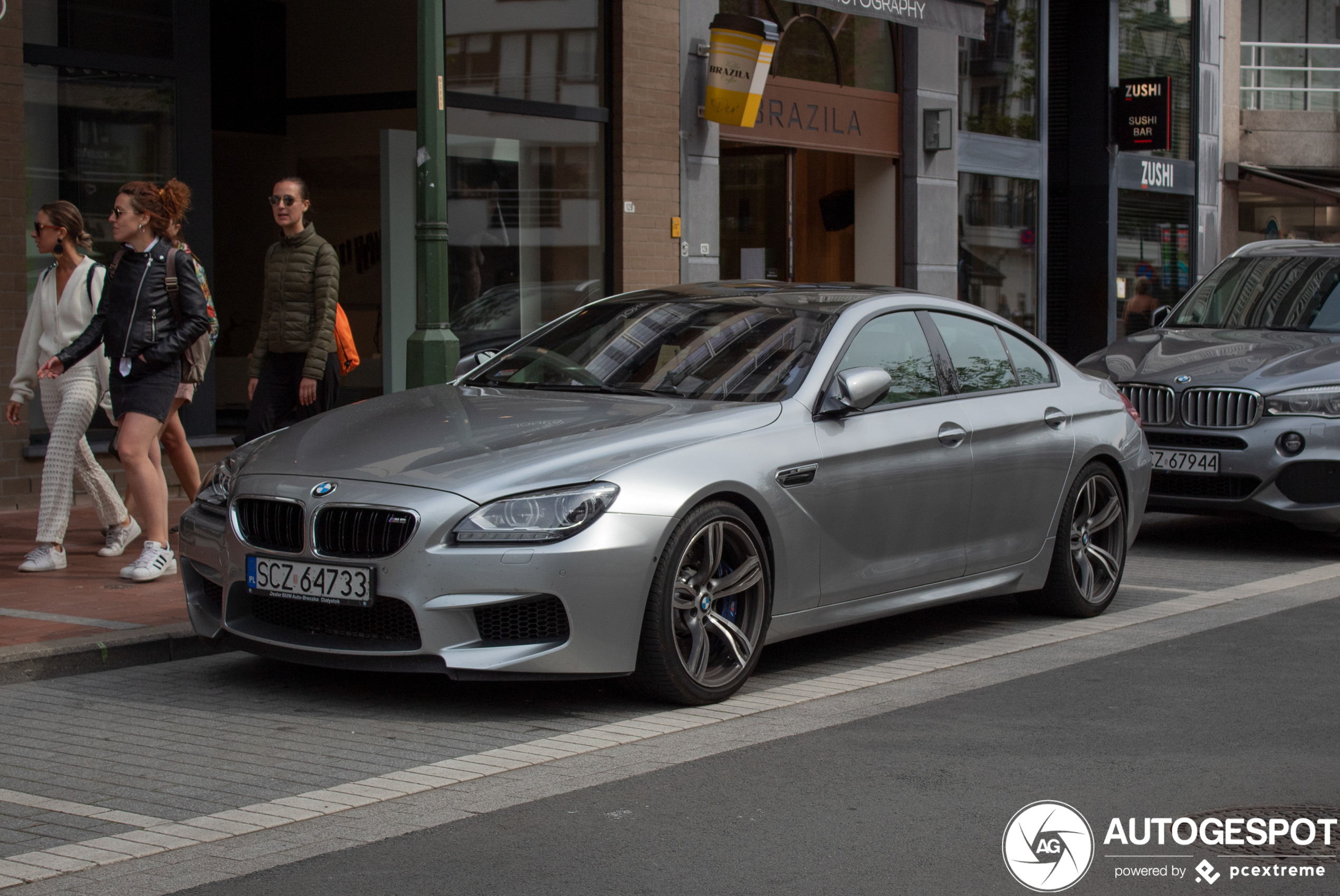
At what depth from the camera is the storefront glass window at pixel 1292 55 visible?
29062mm

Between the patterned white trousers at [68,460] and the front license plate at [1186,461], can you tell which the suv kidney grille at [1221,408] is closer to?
the front license plate at [1186,461]

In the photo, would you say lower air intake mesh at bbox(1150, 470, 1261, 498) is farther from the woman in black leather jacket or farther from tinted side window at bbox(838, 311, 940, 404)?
the woman in black leather jacket

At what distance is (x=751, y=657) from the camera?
6086 mm

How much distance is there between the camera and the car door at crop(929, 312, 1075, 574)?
718cm

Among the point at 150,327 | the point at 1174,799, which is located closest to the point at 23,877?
the point at 1174,799

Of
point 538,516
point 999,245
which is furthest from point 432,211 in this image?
point 999,245

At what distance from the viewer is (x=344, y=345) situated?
9906mm

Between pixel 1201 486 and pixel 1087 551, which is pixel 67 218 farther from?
pixel 1201 486

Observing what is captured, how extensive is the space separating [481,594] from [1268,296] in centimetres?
789

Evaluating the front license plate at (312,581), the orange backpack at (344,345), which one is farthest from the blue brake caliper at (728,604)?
the orange backpack at (344,345)

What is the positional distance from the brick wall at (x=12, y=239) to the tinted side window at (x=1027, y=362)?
6402mm

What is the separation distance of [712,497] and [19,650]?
278 cm

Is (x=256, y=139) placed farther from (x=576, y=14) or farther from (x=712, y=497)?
(x=712, y=497)

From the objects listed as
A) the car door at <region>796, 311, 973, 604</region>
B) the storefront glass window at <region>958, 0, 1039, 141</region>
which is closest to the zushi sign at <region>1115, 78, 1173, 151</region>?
the storefront glass window at <region>958, 0, 1039, 141</region>
